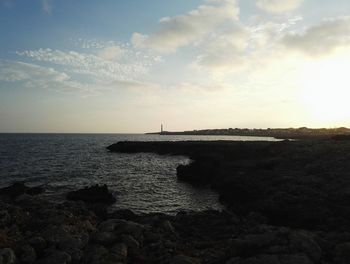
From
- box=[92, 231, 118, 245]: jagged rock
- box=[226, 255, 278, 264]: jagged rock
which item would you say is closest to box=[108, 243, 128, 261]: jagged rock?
box=[92, 231, 118, 245]: jagged rock

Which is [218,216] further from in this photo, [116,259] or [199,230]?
[116,259]

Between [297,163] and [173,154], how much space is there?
4719cm

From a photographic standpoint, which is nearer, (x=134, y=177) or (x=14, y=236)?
(x=14, y=236)

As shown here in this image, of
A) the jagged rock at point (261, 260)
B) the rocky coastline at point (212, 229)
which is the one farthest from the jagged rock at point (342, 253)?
the jagged rock at point (261, 260)

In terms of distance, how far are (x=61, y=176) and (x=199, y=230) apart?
29055mm

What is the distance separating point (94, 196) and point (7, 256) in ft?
54.7

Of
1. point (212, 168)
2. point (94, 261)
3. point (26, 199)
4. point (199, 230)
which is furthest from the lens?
point (212, 168)

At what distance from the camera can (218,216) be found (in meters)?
20.5

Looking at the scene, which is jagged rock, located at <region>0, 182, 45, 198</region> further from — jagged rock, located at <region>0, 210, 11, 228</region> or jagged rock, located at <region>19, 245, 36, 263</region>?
jagged rock, located at <region>19, 245, 36, 263</region>

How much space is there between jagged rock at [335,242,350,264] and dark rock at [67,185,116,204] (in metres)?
19.1

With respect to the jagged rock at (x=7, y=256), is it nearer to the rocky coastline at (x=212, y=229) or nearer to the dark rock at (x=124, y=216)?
the rocky coastline at (x=212, y=229)

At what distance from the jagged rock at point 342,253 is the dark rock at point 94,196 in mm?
19050

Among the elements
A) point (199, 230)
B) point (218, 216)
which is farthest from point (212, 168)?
point (199, 230)

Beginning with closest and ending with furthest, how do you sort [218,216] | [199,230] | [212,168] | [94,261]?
[94,261]
[199,230]
[218,216]
[212,168]
